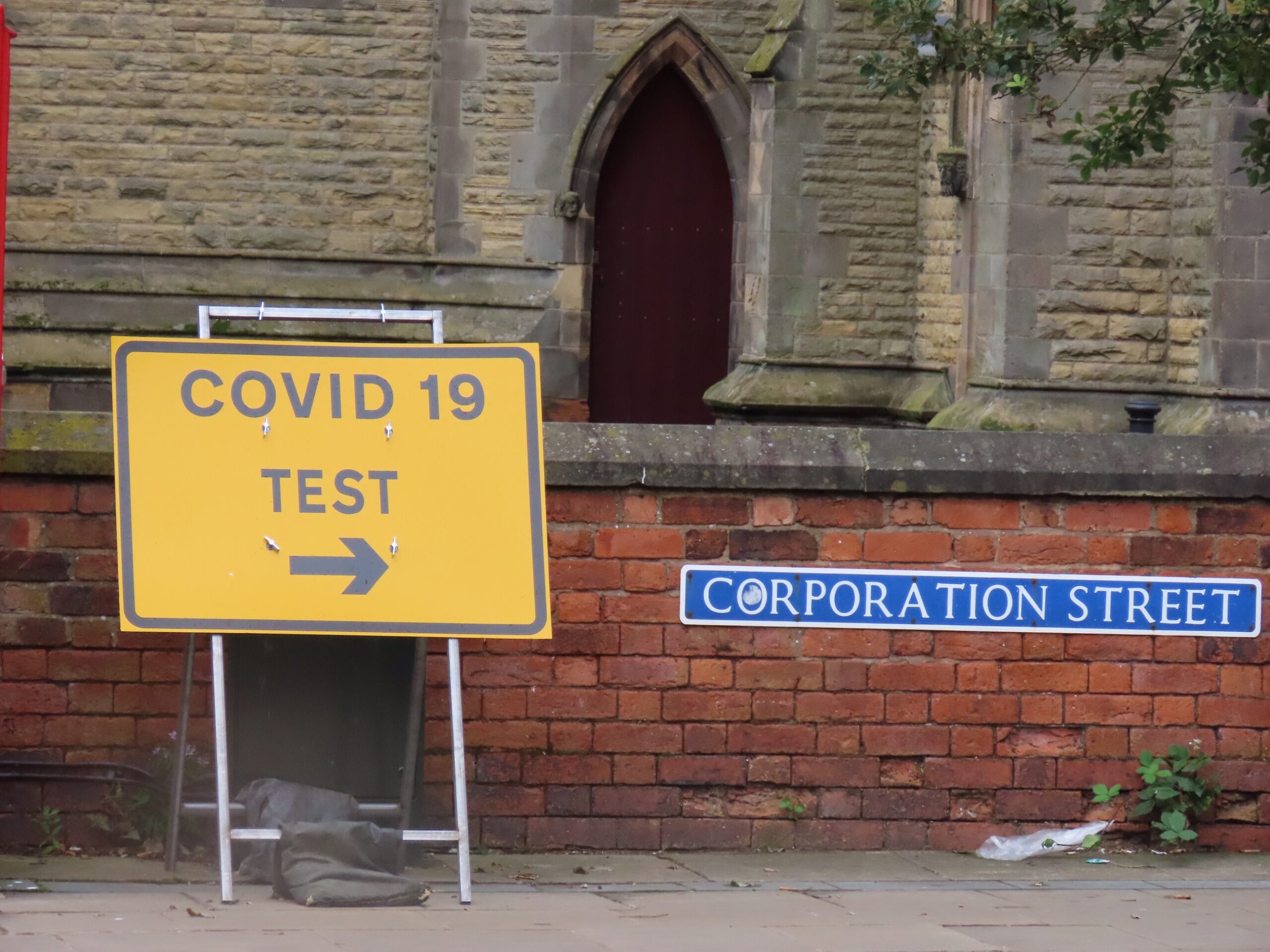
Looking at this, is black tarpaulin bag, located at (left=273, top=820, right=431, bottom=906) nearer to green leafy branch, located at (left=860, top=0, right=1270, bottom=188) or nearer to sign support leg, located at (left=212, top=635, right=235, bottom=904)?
sign support leg, located at (left=212, top=635, right=235, bottom=904)

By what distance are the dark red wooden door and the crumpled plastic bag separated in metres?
9.24

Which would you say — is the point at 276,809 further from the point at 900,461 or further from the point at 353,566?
the point at 900,461

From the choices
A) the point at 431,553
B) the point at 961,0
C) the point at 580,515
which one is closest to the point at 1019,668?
the point at 580,515

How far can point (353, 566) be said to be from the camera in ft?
17.5

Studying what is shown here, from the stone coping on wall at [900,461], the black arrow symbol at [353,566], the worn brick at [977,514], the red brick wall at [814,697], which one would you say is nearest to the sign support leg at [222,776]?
the black arrow symbol at [353,566]

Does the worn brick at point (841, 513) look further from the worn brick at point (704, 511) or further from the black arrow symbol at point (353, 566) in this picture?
the black arrow symbol at point (353, 566)

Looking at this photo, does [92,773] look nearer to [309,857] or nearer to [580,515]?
[309,857]

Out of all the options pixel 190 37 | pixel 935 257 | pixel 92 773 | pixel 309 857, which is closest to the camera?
pixel 309 857

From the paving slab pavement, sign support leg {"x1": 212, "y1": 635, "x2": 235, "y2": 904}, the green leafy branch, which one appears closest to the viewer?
the paving slab pavement

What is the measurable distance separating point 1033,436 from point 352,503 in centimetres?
238

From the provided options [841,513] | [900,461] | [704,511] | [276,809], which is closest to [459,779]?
[276,809]

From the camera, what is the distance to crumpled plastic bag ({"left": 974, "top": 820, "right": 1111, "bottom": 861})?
6215 mm

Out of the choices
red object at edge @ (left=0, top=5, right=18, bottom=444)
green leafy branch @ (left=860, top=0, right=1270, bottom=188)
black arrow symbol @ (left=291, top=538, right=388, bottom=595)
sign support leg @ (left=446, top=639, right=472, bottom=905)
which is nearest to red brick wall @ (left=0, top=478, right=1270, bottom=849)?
sign support leg @ (left=446, top=639, right=472, bottom=905)

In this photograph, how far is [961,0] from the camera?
1255 centimetres
